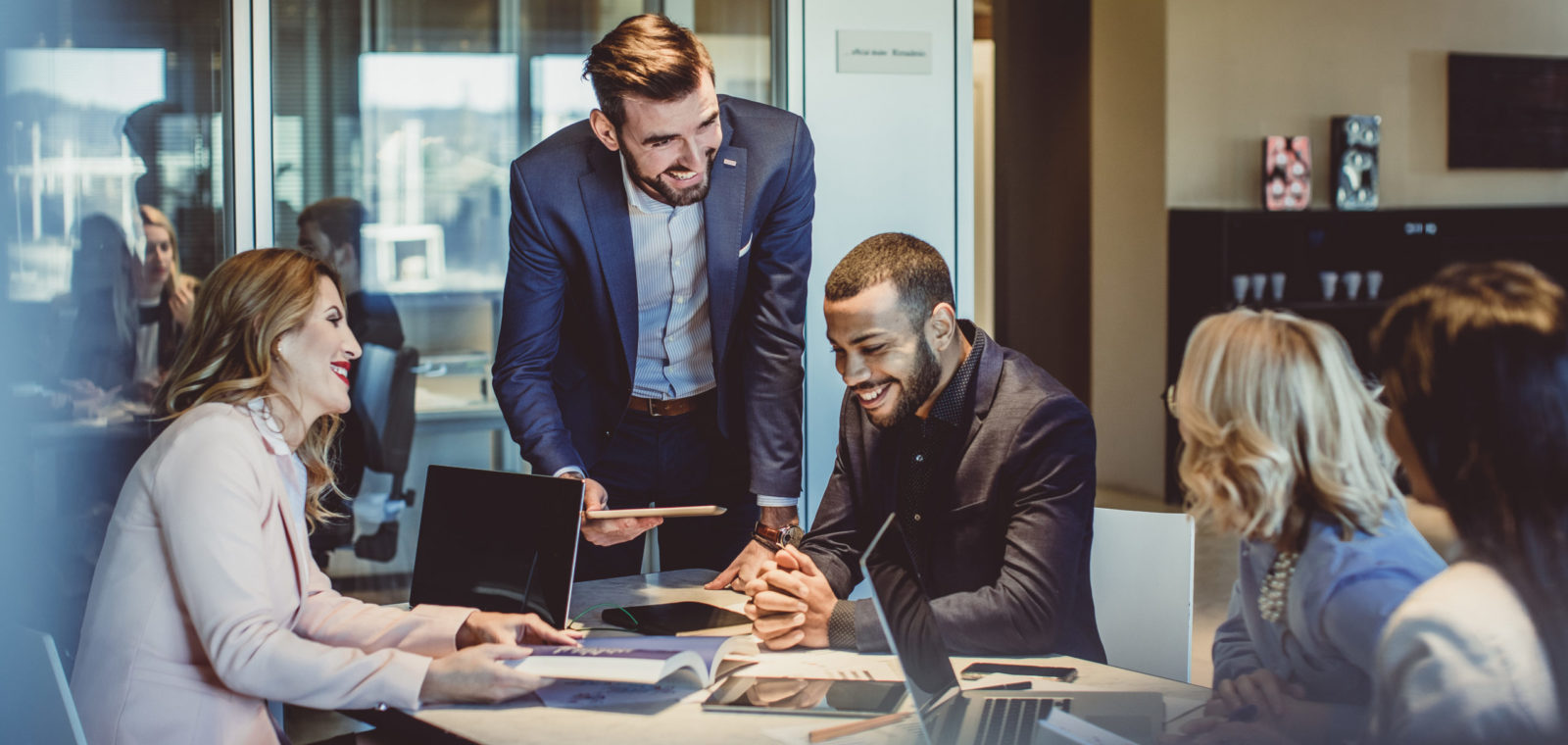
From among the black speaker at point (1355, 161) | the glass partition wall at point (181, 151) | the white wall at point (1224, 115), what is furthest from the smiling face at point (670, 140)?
the black speaker at point (1355, 161)

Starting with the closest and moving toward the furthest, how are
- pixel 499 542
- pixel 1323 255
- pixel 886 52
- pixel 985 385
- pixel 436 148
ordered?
1. pixel 499 542
2. pixel 985 385
3. pixel 886 52
4. pixel 436 148
5. pixel 1323 255

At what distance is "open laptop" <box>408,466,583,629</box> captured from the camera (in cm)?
173

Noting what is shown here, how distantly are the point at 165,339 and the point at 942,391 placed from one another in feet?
7.96

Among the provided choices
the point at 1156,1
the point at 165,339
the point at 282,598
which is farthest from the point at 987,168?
the point at 282,598

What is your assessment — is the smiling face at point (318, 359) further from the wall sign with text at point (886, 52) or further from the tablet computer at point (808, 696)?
the wall sign with text at point (886, 52)

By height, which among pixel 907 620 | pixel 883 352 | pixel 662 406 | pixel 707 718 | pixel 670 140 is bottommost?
pixel 707 718

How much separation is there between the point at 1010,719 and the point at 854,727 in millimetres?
176

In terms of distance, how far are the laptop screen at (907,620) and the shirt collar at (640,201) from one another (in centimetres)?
112

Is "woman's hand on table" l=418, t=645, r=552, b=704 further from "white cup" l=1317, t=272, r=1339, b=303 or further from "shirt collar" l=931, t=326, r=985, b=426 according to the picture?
"white cup" l=1317, t=272, r=1339, b=303

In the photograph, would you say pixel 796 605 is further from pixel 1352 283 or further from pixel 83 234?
pixel 1352 283

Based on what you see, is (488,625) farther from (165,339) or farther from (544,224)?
(165,339)

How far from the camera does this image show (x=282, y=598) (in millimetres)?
1710

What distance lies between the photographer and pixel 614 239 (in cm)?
241

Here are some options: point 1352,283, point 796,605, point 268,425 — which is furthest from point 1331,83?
point 268,425
